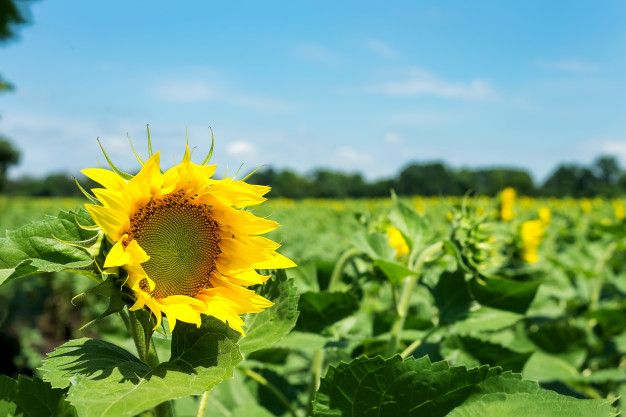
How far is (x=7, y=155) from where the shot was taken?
155 feet

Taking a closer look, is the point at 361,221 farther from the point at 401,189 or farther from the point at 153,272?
the point at 401,189

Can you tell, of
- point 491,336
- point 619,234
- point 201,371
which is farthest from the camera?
point 619,234

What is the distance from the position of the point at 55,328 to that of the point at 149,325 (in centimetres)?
696

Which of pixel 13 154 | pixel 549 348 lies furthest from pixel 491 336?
pixel 13 154

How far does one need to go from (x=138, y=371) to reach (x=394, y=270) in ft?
2.15

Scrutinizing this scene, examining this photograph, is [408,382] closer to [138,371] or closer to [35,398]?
[138,371]

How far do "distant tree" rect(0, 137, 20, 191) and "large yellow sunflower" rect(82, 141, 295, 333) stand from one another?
51301 mm

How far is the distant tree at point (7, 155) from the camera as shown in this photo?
46.6 metres

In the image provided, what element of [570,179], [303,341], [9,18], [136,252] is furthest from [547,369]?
[570,179]

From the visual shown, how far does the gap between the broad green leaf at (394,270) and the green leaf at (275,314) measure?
1.12 feet

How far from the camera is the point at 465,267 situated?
1310 millimetres

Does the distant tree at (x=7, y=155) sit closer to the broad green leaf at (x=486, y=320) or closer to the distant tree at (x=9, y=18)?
the distant tree at (x=9, y=18)

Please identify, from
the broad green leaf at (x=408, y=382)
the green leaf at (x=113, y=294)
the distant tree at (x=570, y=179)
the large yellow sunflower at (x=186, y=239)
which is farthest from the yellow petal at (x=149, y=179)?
the distant tree at (x=570, y=179)

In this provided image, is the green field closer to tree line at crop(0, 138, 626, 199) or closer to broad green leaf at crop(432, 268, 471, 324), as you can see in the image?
broad green leaf at crop(432, 268, 471, 324)
